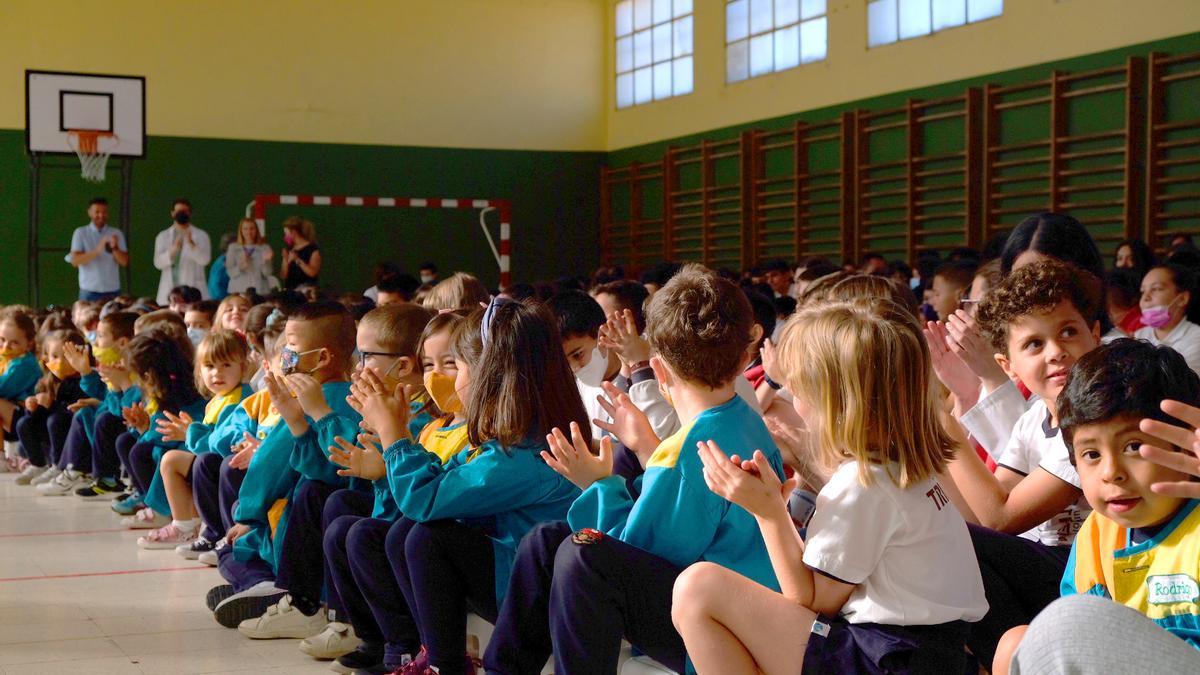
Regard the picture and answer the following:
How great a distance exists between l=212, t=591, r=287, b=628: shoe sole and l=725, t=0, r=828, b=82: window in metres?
8.62

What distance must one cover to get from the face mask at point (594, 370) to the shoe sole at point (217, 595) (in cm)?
120

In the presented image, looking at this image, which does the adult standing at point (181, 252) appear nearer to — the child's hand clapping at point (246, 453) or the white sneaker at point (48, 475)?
the white sneaker at point (48, 475)

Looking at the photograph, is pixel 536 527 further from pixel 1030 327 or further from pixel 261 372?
pixel 261 372

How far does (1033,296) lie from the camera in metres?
2.38

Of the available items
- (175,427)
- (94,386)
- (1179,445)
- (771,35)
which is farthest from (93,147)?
(1179,445)

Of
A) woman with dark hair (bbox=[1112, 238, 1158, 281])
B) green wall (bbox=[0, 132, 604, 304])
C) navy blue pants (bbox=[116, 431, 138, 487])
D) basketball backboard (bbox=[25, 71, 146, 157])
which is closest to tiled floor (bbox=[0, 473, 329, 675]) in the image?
navy blue pants (bbox=[116, 431, 138, 487])

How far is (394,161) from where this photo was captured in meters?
13.8

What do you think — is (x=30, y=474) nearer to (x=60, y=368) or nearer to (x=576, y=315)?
(x=60, y=368)

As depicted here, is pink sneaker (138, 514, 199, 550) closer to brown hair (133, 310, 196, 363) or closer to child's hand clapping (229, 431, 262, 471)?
brown hair (133, 310, 196, 363)

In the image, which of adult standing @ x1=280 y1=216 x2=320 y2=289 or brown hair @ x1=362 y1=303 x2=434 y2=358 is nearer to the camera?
brown hair @ x1=362 y1=303 x2=434 y2=358

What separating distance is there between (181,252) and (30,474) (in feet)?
17.6

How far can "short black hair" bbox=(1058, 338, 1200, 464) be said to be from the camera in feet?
5.70

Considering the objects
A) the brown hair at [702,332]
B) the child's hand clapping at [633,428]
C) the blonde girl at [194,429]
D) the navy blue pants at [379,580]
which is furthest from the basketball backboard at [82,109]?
Answer: the brown hair at [702,332]

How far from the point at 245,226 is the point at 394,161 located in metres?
2.90
